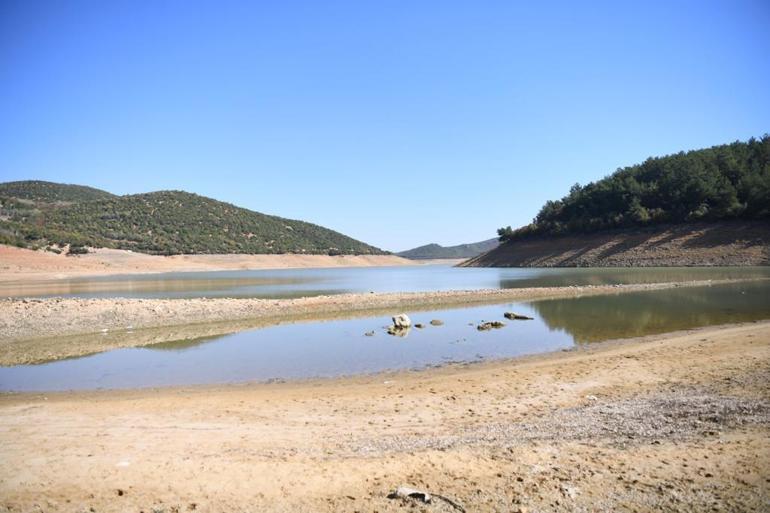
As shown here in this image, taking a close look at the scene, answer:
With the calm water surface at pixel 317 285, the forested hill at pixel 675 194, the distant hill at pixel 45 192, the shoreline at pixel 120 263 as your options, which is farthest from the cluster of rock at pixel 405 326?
the distant hill at pixel 45 192

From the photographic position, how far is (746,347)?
397 inches

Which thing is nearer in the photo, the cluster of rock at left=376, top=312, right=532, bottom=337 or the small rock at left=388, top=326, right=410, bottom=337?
the small rock at left=388, top=326, right=410, bottom=337

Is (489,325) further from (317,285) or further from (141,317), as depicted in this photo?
(317,285)

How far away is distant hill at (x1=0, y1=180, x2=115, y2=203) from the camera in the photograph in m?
104

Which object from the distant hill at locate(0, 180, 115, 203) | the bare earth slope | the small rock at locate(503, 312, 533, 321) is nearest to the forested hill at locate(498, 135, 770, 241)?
the bare earth slope

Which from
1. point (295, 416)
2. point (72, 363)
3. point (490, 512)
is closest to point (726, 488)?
point (490, 512)

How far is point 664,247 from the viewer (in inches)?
2015

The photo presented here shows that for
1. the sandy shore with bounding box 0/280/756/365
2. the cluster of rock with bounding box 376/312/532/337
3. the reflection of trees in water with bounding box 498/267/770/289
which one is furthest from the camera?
the reflection of trees in water with bounding box 498/267/770/289

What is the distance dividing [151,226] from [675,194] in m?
85.6

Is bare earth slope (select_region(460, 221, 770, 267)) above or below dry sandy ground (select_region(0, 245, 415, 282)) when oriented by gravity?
below

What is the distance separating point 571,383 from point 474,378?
5.92 ft

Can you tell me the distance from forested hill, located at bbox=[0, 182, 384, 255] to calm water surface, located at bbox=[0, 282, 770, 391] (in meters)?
57.8

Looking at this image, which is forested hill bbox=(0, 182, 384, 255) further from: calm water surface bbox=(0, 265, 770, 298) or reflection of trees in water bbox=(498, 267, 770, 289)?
reflection of trees in water bbox=(498, 267, 770, 289)

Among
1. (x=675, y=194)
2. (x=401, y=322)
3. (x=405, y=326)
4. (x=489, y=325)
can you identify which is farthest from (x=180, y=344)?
(x=675, y=194)
